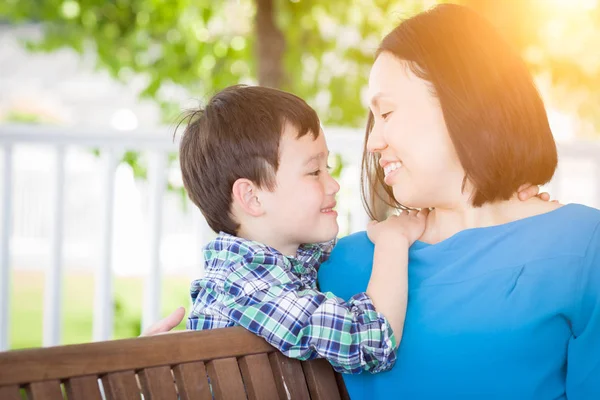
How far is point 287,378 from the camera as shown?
1.60 m

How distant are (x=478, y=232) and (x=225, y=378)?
0.57m

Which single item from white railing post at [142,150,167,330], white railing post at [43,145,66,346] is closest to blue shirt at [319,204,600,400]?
white railing post at [142,150,167,330]

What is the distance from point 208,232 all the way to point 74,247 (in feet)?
18.7

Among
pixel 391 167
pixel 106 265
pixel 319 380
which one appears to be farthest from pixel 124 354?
pixel 106 265

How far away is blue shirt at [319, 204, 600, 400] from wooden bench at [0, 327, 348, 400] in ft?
0.59

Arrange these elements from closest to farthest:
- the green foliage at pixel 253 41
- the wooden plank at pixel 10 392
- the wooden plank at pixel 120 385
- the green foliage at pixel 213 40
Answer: the wooden plank at pixel 10 392 → the wooden plank at pixel 120 385 → the green foliage at pixel 253 41 → the green foliage at pixel 213 40

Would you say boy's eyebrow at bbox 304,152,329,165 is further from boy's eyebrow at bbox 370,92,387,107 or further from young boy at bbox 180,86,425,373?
boy's eyebrow at bbox 370,92,387,107

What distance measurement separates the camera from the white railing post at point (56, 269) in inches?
129

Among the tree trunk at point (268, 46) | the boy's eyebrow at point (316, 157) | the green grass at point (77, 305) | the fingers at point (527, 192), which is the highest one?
the tree trunk at point (268, 46)

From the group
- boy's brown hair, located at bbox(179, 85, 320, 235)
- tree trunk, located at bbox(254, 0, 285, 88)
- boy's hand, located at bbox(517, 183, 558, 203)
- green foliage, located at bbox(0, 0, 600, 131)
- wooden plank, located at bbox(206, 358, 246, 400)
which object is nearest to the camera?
wooden plank, located at bbox(206, 358, 246, 400)

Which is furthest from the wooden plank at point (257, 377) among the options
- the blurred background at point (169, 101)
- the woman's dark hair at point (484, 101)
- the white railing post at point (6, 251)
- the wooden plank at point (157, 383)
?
the white railing post at point (6, 251)

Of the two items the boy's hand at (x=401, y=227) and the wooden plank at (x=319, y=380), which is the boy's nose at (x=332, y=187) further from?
the wooden plank at (x=319, y=380)

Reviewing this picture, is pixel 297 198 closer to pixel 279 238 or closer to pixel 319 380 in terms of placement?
pixel 279 238

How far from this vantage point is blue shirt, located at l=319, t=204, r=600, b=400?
144 cm
